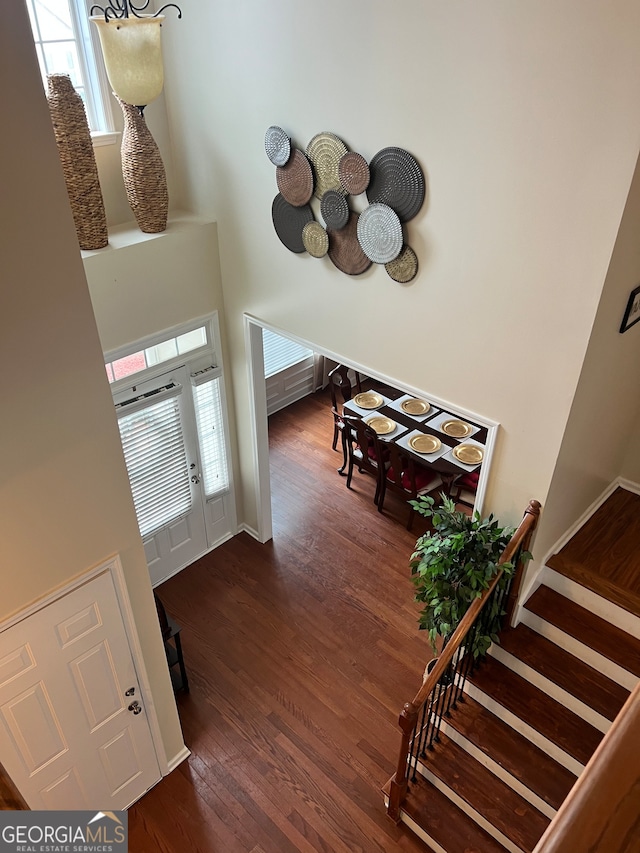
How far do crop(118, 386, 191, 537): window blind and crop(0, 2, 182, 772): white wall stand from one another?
1.74 m

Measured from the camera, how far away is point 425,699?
3395 mm

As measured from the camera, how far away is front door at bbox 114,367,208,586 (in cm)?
504

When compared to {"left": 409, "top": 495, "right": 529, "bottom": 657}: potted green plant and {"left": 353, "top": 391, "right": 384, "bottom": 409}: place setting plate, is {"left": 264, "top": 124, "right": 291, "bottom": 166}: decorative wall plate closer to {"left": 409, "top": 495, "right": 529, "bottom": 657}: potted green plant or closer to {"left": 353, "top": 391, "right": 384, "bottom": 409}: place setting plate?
{"left": 409, "top": 495, "right": 529, "bottom": 657}: potted green plant

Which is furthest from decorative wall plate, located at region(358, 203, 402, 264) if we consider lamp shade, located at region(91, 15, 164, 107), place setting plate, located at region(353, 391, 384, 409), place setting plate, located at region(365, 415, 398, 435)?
place setting plate, located at region(353, 391, 384, 409)

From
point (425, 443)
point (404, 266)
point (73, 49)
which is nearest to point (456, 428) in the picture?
point (425, 443)

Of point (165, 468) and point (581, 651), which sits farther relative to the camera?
point (165, 468)

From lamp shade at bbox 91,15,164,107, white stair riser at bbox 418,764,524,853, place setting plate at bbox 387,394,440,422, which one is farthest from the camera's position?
place setting plate at bbox 387,394,440,422

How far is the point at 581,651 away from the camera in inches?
158

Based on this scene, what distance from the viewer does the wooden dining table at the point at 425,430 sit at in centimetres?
622

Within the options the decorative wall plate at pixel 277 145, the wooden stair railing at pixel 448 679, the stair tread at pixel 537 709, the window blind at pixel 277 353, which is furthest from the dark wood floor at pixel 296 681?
the decorative wall plate at pixel 277 145

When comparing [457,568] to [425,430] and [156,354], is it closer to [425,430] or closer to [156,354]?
[156,354]

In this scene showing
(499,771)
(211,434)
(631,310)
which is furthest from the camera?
(211,434)

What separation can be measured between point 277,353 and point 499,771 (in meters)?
5.50

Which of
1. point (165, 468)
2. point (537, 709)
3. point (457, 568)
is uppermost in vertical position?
point (457, 568)
